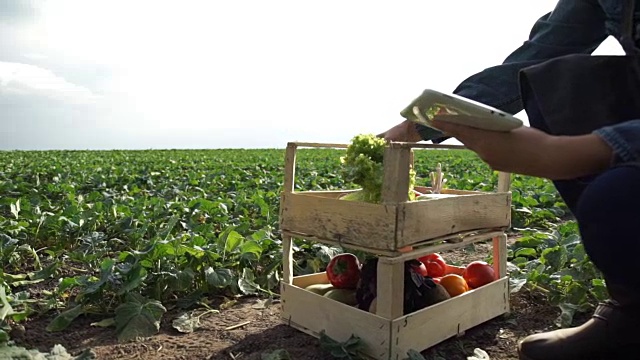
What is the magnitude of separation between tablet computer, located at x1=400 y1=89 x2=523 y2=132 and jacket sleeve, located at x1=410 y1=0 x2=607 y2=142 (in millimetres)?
794

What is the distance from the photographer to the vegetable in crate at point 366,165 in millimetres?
2123

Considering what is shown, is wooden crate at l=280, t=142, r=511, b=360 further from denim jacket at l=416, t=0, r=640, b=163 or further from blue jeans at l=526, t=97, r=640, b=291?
blue jeans at l=526, t=97, r=640, b=291

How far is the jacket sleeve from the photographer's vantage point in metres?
2.06

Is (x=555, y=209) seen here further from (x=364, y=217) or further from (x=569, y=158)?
(x=569, y=158)

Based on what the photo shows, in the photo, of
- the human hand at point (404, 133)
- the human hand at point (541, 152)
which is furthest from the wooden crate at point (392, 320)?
the human hand at point (541, 152)

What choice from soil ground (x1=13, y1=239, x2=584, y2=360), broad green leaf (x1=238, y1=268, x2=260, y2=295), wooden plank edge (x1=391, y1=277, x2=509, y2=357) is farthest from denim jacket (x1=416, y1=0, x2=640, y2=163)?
broad green leaf (x1=238, y1=268, x2=260, y2=295)

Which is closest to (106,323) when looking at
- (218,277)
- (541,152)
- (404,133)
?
(218,277)

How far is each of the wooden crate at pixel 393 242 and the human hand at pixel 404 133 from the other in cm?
11

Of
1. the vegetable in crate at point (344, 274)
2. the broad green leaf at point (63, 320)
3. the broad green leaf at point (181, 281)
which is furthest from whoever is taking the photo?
the broad green leaf at point (181, 281)

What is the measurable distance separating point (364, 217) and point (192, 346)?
99 centimetres

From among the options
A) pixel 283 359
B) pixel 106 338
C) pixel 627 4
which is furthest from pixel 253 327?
pixel 627 4

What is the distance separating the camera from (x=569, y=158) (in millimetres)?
1284

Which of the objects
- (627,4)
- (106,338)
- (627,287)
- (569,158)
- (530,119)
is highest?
(627,4)

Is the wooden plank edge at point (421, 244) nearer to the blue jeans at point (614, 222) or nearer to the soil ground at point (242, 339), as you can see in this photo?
the soil ground at point (242, 339)
